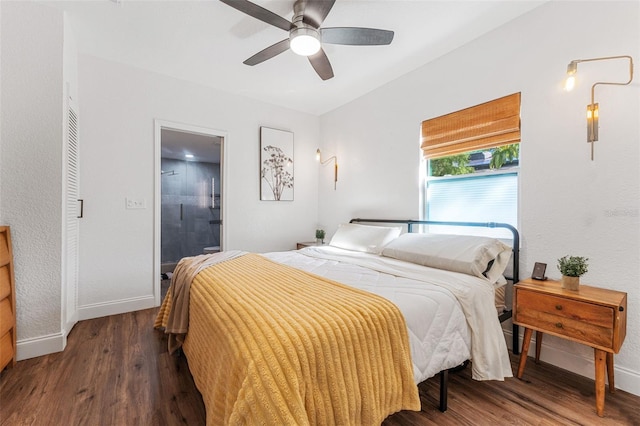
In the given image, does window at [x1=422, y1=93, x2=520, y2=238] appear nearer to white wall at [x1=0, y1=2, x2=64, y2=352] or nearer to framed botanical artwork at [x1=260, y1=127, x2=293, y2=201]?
framed botanical artwork at [x1=260, y1=127, x2=293, y2=201]

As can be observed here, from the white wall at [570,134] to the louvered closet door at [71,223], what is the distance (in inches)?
131

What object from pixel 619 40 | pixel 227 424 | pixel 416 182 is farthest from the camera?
pixel 416 182

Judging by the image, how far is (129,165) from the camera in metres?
2.98

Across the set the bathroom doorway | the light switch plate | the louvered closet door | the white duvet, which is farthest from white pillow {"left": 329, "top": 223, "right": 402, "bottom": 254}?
the bathroom doorway

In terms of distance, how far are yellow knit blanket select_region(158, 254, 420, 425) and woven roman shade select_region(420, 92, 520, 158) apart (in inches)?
72.2

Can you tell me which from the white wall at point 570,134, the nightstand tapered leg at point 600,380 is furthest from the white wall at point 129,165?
the nightstand tapered leg at point 600,380

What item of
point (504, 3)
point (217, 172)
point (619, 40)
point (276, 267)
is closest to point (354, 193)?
point (276, 267)

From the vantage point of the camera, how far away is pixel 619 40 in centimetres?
175

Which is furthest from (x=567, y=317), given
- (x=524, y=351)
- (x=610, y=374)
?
(x=610, y=374)

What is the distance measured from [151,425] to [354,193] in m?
3.01

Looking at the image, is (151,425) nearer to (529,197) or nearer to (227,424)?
(227,424)

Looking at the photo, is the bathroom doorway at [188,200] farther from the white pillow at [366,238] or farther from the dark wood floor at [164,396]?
the dark wood floor at [164,396]

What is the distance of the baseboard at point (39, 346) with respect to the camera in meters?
2.01

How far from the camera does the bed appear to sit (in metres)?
0.95
